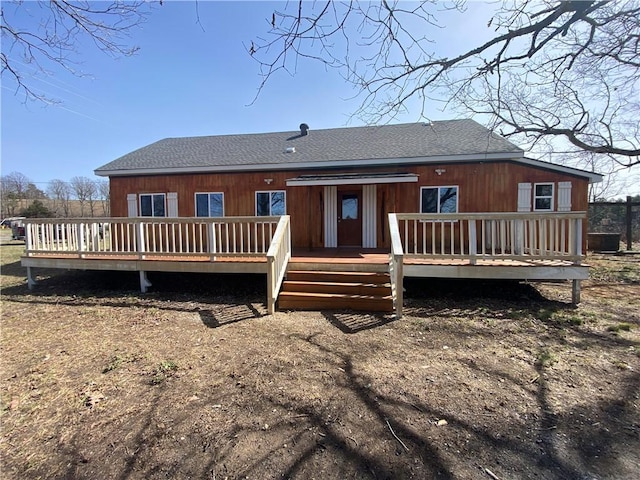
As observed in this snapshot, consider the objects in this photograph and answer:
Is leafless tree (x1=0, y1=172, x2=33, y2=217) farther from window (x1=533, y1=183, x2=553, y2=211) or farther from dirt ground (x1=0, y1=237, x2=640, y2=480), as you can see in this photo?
window (x1=533, y1=183, x2=553, y2=211)

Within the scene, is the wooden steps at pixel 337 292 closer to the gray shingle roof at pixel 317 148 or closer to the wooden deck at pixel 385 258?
the wooden deck at pixel 385 258

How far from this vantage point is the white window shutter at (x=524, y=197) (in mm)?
9281

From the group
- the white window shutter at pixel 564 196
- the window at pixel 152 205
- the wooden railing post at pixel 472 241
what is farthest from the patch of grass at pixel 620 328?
the window at pixel 152 205

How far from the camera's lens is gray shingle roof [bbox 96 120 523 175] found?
9641 mm

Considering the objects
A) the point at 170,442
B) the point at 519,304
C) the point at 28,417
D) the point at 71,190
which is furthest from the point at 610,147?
the point at 71,190

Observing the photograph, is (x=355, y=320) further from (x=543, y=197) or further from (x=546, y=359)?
(x=543, y=197)

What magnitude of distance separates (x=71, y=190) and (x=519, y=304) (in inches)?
2144

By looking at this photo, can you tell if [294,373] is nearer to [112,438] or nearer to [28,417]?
[112,438]

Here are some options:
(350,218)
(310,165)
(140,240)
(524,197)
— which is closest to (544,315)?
(524,197)

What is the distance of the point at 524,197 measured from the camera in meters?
9.30

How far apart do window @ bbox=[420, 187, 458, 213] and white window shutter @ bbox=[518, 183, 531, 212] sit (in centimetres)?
169

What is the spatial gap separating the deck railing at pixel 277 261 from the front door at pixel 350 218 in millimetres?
3280

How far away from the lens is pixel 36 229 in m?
8.66

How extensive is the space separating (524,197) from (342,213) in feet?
16.5
